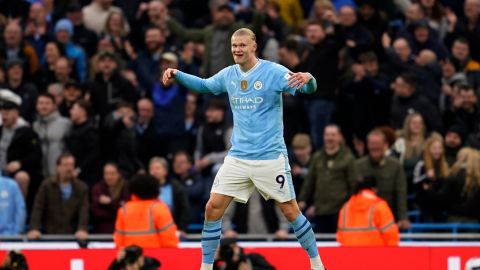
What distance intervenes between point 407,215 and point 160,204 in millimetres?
3869

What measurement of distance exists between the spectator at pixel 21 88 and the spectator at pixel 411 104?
5.49m

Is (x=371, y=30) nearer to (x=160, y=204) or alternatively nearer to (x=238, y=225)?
(x=238, y=225)

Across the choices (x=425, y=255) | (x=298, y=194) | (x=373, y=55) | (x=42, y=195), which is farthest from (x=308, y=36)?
(x=425, y=255)

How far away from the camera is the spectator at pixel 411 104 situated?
71.1 feet

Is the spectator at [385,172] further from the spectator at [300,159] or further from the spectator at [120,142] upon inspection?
the spectator at [120,142]

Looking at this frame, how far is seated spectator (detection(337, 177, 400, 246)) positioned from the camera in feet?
57.4

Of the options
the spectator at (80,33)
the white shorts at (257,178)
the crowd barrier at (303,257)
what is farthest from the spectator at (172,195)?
the white shorts at (257,178)

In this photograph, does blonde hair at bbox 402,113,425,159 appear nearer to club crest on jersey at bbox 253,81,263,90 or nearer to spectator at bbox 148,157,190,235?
spectator at bbox 148,157,190,235

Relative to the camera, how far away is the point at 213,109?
2125 cm

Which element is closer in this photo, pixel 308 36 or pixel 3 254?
pixel 3 254

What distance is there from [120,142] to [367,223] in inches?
194

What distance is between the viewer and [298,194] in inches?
801

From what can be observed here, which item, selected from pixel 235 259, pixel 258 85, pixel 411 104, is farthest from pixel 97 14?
pixel 258 85

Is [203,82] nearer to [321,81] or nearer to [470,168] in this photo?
[470,168]
